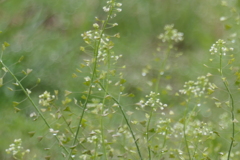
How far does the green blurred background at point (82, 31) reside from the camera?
10.9ft

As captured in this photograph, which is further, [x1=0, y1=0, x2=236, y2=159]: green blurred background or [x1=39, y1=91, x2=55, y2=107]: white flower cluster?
[x1=0, y1=0, x2=236, y2=159]: green blurred background

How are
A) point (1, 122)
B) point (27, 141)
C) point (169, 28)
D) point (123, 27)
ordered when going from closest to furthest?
point (169, 28)
point (27, 141)
point (1, 122)
point (123, 27)

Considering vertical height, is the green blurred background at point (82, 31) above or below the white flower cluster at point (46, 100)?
below

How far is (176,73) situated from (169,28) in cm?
191

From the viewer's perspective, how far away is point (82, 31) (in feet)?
11.7

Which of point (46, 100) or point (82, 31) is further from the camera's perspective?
point (82, 31)

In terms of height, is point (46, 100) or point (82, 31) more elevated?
point (46, 100)

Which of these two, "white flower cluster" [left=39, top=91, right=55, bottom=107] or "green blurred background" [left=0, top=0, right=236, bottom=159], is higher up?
"white flower cluster" [left=39, top=91, right=55, bottom=107]

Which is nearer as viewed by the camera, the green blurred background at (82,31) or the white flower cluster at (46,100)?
the white flower cluster at (46,100)

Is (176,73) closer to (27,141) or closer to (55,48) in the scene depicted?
(55,48)

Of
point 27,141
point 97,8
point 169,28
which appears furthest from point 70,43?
point 169,28

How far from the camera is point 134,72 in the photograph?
3424mm

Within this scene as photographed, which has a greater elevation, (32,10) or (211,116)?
(32,10)

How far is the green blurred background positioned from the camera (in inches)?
130
